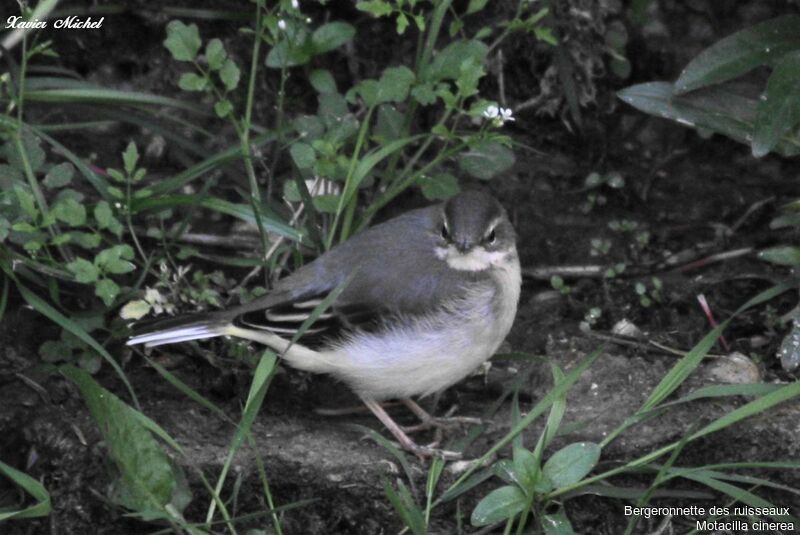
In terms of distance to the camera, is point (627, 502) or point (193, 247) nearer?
point (627, 502)

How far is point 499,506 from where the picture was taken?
197 inches

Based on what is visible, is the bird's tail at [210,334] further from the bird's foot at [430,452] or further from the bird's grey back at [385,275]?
the bird's foot at [430,452]

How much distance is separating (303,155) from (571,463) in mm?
2182

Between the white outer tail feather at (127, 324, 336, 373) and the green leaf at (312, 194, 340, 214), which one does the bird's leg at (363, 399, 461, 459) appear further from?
the green leaf at (312, 194, 340, 214)

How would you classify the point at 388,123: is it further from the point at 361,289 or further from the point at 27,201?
the point at 27,201

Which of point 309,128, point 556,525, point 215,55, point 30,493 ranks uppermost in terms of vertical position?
point 215,55

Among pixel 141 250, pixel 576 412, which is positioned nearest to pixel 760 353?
pixel 576 412

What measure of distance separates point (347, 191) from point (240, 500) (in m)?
1.63

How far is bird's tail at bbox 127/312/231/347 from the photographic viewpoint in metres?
5.88

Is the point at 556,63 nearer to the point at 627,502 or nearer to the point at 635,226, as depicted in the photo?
the point at 635,226

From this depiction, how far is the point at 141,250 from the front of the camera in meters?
6.25

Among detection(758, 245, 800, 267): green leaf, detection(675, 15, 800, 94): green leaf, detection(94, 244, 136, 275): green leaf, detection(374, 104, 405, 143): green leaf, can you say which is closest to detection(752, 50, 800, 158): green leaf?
detection(675, 15, 800, 94): green leaf

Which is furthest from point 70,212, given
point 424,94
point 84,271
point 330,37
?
point 424,94
